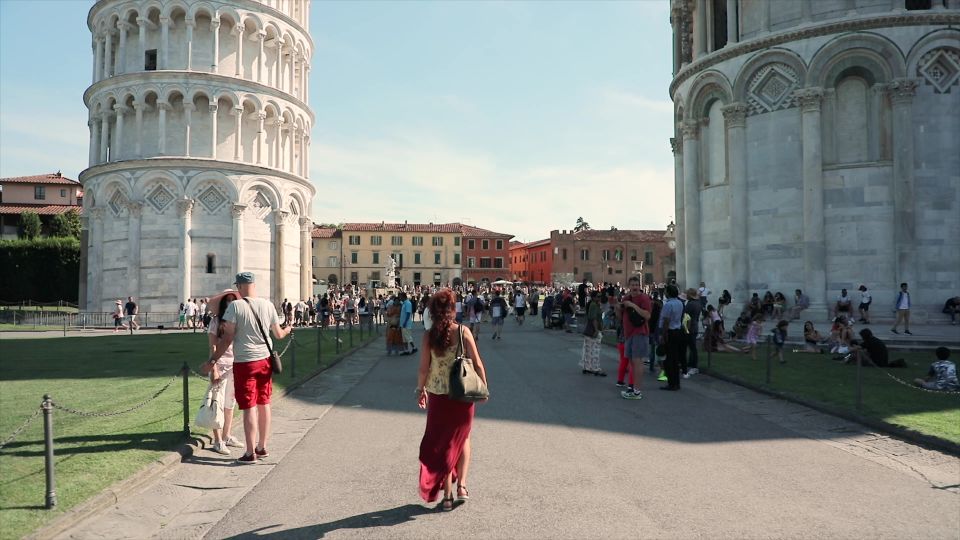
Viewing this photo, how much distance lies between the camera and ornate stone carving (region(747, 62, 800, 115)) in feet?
78.2

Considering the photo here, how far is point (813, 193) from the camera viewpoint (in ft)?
76.1

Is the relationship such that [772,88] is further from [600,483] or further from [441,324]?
[441,324]

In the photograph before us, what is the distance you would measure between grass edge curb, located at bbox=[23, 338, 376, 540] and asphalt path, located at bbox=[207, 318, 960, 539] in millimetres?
1108

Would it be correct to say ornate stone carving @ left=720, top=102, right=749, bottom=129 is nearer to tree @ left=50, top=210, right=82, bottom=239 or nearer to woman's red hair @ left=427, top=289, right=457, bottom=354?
woman's red hair @ left=427, top=289, right=457, bottom=354

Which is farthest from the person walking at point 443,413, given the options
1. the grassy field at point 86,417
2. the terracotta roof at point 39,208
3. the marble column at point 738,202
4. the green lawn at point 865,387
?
the terracotta roof at point 39,208

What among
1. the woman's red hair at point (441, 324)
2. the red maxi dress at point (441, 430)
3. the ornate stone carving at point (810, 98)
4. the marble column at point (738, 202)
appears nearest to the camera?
the red maxi dress at point (441, 430)

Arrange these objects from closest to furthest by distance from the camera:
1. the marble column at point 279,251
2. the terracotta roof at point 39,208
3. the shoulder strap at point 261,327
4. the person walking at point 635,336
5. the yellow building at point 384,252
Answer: the shoulder strap at point 261,327 < the person walking at point 635,336 < the marble column at point 279,251 < the terracotta roof at point 39,208 < the yellow building at point 384,252

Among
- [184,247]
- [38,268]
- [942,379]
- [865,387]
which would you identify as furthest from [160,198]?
[942,379]

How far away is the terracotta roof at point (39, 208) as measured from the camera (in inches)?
2836

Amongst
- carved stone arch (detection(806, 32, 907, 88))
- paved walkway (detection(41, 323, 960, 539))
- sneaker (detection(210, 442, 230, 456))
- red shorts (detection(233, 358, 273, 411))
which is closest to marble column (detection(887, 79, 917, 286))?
carved stone arch (detection(806, 32, 907, 88))

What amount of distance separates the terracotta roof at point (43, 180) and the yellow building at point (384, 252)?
3615 centimetres

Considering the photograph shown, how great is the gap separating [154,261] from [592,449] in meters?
37.8

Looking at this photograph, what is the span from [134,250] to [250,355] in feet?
120

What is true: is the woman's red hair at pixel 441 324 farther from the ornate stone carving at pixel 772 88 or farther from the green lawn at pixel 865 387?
the ornate stone carving at pixel 772 88
